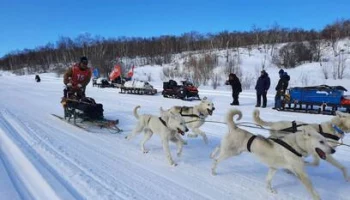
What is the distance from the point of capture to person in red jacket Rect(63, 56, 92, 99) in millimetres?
10070

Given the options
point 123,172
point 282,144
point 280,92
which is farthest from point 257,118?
A: point 280,92

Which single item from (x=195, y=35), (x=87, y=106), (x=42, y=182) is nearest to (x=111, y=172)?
(x=42, y=182)

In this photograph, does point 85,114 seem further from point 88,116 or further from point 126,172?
point 126,172

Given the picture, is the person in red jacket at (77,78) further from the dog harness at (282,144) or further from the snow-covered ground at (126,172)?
the dog harness at (282,144)

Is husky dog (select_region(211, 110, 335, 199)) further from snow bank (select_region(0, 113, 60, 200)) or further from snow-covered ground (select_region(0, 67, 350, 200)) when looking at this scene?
snow bank (select_region(0, 113, 60, 200))

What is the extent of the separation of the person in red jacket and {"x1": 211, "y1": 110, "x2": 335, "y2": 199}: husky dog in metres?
6.07

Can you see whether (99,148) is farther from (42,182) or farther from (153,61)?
(153,61)

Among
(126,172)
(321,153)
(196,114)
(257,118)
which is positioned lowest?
(126,172)

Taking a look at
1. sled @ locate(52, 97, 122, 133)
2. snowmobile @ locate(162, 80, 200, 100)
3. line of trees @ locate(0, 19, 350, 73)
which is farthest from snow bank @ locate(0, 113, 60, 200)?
line of trees @ locate(0, 19, 350, 73)

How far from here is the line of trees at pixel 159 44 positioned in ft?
165

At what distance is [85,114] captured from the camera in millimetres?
9398

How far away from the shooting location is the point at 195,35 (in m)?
75.8

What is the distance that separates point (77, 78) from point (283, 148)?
7189 millimetres

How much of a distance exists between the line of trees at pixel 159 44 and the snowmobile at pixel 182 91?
2168cm
